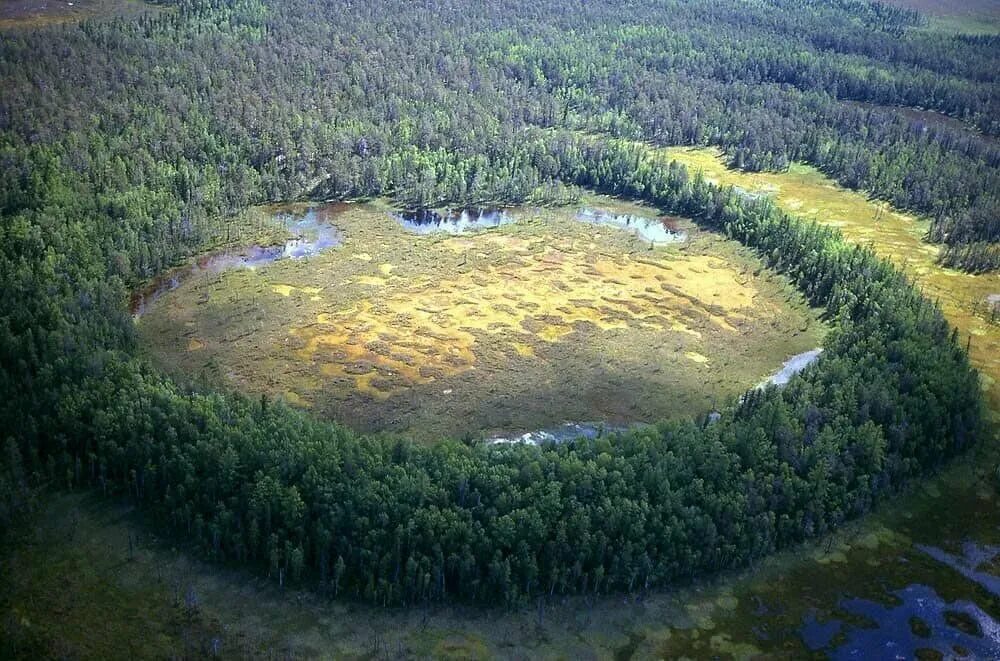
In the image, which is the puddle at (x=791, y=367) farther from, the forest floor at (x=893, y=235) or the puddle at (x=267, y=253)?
the puddle at (x=267, y=253)

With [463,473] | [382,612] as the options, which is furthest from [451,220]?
[382,612]

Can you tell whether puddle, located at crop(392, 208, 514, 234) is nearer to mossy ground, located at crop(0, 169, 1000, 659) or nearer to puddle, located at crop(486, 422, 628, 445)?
puddle, located at crop(486, 422, 628, 445)

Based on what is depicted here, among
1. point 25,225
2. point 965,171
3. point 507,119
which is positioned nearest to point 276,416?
point 25,225

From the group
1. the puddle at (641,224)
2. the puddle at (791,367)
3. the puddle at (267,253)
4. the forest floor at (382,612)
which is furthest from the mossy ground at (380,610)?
the puddle at (641,224)

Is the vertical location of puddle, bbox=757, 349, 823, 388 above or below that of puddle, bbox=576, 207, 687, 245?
below

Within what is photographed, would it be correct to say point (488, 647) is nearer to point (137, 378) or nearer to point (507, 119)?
point (137, 378)

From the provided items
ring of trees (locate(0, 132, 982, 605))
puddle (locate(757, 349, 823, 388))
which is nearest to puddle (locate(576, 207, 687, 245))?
puddle (locate(757, 349, 823, 388))
